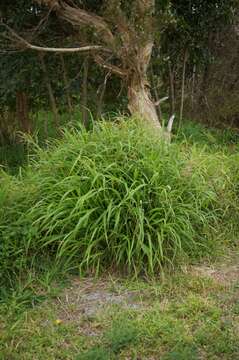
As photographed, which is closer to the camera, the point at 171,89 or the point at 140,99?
the point at 140,99

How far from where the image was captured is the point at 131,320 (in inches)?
133

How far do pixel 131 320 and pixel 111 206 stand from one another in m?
0.90

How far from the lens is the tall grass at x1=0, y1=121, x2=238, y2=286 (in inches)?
153

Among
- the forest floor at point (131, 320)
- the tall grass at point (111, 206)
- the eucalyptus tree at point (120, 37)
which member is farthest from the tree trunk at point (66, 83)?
the forest floor at point (131, 320)

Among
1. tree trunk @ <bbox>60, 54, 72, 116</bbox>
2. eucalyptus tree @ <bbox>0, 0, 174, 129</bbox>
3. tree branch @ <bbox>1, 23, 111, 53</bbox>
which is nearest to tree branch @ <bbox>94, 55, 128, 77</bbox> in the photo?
eucalyptus tree @ <bbox>0, 0, 174, 129</bbox>

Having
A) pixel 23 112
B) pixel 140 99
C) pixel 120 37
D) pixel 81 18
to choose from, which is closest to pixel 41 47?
pixel 81 18

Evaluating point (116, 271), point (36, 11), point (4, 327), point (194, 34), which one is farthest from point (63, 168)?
point (194, 34)

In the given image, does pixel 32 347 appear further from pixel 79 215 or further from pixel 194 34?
pixel 194 34

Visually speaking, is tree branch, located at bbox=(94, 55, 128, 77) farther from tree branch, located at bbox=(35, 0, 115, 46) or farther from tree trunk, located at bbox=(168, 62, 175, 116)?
tree trunk, located at bbox=(168, 62, 175, 116)

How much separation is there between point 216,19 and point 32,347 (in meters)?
6.83

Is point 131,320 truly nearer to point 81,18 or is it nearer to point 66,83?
point 81,18

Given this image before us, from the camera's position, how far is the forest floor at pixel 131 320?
3.12 m

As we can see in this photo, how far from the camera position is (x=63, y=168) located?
441 cm

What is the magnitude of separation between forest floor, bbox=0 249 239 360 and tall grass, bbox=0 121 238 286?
0.21 m
